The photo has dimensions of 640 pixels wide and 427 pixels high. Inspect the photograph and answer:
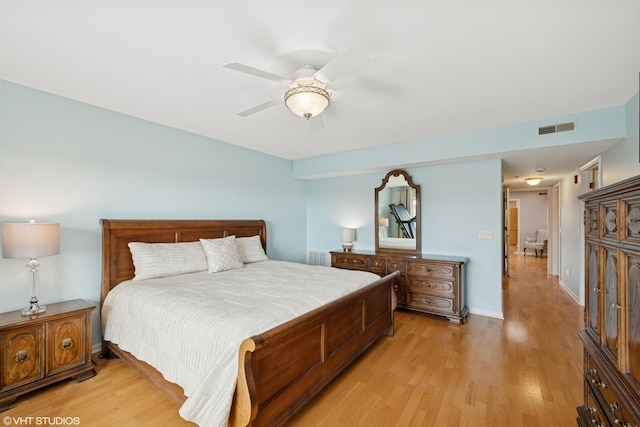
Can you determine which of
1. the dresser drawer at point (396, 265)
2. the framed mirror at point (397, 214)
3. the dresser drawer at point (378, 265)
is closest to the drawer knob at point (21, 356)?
the dresser drawer at point (378, 265)

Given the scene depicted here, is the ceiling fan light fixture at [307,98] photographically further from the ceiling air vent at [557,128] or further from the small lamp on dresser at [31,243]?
the ceiling air vent at [557,128]

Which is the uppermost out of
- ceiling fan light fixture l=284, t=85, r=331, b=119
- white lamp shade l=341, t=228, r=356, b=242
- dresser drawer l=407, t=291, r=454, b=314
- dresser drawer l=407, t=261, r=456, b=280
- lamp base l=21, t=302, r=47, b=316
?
ceiling fan light fixture l=284, t=85, r=331, b=119

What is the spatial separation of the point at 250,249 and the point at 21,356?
235 cm

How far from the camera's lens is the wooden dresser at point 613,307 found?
113 cm

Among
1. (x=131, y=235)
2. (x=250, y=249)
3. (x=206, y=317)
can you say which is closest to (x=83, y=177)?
(x=131, y=235)

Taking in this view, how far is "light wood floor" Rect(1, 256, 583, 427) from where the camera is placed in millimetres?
1921

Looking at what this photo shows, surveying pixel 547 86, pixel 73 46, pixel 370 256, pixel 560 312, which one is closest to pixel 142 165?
pixel 73 46

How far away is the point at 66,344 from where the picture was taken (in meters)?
2.32

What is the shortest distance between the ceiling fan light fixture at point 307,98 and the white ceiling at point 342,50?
169 millimetres

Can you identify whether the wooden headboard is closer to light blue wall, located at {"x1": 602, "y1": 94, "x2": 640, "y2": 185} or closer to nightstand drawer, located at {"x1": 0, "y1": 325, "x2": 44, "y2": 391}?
nightstand drawer, located at {"x1": 0, "y1": 325, "x2": 44, "y2": 391}

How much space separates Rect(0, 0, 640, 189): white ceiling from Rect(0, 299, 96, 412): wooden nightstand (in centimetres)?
193

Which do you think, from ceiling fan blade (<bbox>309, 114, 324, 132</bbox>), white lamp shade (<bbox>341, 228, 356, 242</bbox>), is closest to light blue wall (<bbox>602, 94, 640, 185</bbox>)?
ceiling fan blade (<bbox>309, 114, 324, 132</bbox>)

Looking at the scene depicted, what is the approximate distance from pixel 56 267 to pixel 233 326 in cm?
217

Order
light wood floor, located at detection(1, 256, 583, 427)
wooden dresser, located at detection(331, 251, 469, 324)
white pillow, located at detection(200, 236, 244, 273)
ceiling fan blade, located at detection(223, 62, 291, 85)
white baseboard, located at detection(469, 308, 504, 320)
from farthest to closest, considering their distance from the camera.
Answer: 1. white baseboard, located at detection(469, 308, 504, 320)
2. wooden dresser, located at detection(331, 251, 469, 324)
3. white pillow, located at detection(200, 236, 244, 273)
4. light wood floor, located at detection(1, 256, 583, 427)
5. ceiling fan blade, located at detection(223, 62, 291, 85)
